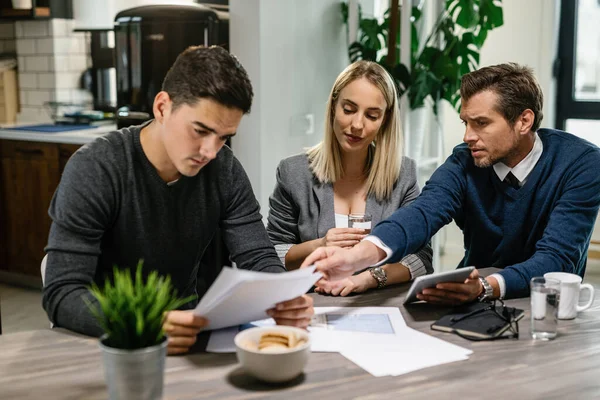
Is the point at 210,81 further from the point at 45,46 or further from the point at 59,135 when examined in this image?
the point at 45,46

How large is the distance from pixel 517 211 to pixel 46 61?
153 inches

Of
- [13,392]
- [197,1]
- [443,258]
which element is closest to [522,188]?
[13,392]

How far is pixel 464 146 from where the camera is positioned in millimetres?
2447

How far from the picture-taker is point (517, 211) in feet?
7.46

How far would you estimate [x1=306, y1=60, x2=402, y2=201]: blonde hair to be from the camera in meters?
2.53

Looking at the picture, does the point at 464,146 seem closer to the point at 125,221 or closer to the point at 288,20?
the point at 125,221

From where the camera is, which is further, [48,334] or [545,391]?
[48,334]

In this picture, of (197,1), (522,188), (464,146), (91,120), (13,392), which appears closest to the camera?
(13,392)

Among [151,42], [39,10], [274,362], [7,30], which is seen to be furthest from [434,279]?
[7,30]

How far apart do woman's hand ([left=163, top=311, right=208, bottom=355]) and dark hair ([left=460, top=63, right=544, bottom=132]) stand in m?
1.28

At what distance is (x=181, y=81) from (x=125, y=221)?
15.4 inches

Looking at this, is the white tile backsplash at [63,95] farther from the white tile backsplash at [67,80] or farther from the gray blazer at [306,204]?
the gray blazer at [306,204]

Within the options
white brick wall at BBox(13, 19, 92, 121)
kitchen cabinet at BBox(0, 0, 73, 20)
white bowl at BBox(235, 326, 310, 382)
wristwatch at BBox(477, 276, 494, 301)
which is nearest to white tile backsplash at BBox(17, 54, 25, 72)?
white brick wall at BBox(13, 19, 92, 121)

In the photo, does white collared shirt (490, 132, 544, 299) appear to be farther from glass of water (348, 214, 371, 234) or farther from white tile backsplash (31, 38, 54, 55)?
white tile backsplash (31, 38, 54, 55)
